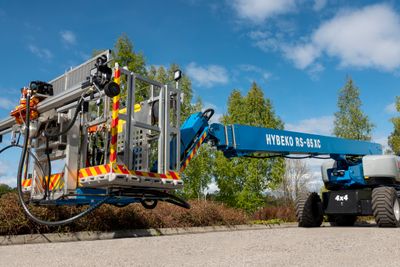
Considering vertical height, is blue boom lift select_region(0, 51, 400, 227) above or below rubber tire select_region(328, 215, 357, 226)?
above

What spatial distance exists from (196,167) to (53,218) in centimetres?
1332

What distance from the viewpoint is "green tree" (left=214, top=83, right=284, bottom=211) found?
74.0ft

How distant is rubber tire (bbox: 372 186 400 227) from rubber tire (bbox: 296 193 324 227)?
73.0 inches

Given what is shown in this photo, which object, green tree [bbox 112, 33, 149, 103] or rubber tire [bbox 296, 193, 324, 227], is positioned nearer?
rubber tire [bbox 296, 193, 324, 227]

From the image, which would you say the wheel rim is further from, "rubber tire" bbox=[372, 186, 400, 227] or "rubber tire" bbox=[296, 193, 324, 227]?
"rubber tire" bbox=[296, 193, 324, 227]

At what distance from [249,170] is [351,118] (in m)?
9.73

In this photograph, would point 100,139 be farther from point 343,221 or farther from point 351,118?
point 351,118

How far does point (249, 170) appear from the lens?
2262 centimetres

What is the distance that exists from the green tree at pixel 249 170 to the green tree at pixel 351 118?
5.40 meters

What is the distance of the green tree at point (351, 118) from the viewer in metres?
27.1

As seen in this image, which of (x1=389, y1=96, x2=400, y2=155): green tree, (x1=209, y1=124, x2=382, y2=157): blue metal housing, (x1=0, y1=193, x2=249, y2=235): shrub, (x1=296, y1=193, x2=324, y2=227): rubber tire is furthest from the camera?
(x1=389, y1=96, x2=400, y2=155): green tree

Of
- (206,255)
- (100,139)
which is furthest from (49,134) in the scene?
(206,255)

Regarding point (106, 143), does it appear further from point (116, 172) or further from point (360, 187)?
point (360, 187)

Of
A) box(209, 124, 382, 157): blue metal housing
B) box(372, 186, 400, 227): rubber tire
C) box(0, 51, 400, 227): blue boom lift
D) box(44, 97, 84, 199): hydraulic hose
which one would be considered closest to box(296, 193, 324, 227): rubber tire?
box(209, 124, 382, 157): blue metal housing
